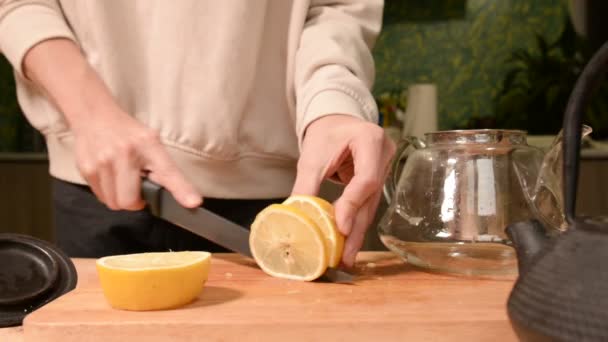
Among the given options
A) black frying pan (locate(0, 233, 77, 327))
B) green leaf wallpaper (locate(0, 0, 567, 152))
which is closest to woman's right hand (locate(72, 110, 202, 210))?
black frying pan (locate(0, 233, 77, 327))

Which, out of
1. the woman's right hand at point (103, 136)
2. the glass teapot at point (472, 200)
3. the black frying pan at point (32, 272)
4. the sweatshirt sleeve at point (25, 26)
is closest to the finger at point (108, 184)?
the woman's right hand at point (103, 136)

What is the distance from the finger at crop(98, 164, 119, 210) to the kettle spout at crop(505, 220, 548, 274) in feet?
1.62

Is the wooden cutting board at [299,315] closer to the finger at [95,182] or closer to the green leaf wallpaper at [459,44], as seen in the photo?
the finger at [95,182]

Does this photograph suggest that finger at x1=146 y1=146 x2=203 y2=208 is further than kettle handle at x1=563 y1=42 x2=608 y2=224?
Yes

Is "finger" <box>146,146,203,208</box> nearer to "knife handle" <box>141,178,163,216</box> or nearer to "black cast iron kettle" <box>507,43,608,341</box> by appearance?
"knife handle" <box>141,178,163,216</box>

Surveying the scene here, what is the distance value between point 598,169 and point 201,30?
191cm

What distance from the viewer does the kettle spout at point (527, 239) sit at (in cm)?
44

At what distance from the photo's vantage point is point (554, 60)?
9.71 feet

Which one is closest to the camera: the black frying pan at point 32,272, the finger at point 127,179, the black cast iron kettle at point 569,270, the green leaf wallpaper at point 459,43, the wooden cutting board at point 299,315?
the black cast iron kettle at point 569,270

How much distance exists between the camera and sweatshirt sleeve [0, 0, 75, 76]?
85 centimetres

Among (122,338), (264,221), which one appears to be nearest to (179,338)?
(122,338)

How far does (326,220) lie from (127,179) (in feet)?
0.79

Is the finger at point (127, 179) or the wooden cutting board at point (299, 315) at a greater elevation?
the finger at point (127, 179)

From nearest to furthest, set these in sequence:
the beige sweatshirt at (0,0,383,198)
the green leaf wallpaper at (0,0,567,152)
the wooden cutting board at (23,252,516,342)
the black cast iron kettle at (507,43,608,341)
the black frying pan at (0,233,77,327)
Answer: the black cast iron kettle at (507,43,608,341) < the wooden cutting board at (23,252,516,342) < the black frying pan at (0,233,77,327) < the beige sweatshirt at (0,0,383,198) < the green leaf wallpaper at (0,0,567,152)
